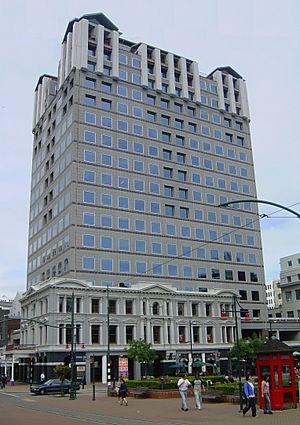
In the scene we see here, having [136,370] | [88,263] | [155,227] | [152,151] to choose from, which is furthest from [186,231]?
[136,370]

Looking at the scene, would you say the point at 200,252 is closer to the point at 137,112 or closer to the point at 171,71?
the point at 137,112

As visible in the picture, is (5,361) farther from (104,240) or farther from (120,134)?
(120,134)

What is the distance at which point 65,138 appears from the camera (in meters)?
81.5

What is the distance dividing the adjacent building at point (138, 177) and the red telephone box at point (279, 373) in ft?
142

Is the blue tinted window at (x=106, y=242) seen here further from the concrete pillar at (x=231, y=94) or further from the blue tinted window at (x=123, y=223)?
the concrete pillar at (x=231, y=94)

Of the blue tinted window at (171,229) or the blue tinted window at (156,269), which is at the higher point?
the blue tinted window at (171,229)

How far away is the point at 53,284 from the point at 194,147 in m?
39.1

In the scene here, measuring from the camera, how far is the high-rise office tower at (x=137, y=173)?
76125 mm

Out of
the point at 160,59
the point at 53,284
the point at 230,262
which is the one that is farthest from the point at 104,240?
the point at 160,59

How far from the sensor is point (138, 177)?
8188cm

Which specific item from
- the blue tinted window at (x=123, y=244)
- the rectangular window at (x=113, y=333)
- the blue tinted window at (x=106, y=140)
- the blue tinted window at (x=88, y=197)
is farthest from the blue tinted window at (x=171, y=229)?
the rectangular window at (x=113, y=333)

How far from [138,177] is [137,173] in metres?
0.68

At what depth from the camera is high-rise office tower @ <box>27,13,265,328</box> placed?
250 ft

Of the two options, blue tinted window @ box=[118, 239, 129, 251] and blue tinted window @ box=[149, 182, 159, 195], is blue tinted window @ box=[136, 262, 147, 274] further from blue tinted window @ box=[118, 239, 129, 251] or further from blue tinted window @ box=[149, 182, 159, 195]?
blue tinted window @ box=[149, 182, 159, 195]
